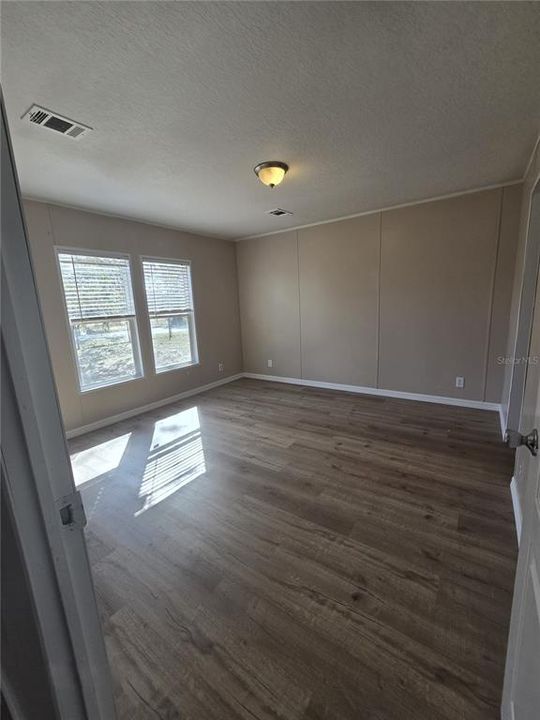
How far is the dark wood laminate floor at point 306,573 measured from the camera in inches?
45.2

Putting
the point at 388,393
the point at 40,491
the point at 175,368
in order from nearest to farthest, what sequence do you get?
the point at 40,491 → the point at 388,393 → the point at 175,368

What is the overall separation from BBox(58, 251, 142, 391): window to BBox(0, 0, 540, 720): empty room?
29mm

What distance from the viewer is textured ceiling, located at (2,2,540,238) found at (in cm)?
128

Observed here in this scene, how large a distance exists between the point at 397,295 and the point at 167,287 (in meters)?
3.29

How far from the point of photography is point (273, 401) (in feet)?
14.6

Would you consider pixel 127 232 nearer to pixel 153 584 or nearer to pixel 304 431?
pixel 304 431

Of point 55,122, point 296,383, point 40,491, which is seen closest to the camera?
point 40,491

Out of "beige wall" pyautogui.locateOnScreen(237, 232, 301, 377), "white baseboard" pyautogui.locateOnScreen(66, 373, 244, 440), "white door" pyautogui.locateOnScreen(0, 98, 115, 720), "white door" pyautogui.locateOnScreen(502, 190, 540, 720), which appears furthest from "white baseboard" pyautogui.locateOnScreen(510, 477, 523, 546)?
"white baseboard" pyautogui.locateOnScreen(66, 373, 244, 440)

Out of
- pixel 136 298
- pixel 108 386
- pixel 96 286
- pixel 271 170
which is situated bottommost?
pixel 108 386

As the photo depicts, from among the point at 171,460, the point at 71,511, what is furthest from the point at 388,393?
the point at 71,511

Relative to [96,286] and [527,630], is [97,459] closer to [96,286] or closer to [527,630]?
[96,286]

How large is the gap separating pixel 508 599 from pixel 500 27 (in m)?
2.64

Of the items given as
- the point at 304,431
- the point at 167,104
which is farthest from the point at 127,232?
the point at 304,431

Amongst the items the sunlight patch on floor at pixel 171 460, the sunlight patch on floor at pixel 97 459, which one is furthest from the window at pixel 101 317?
the sunlight patch on floor at pixel 171 460
